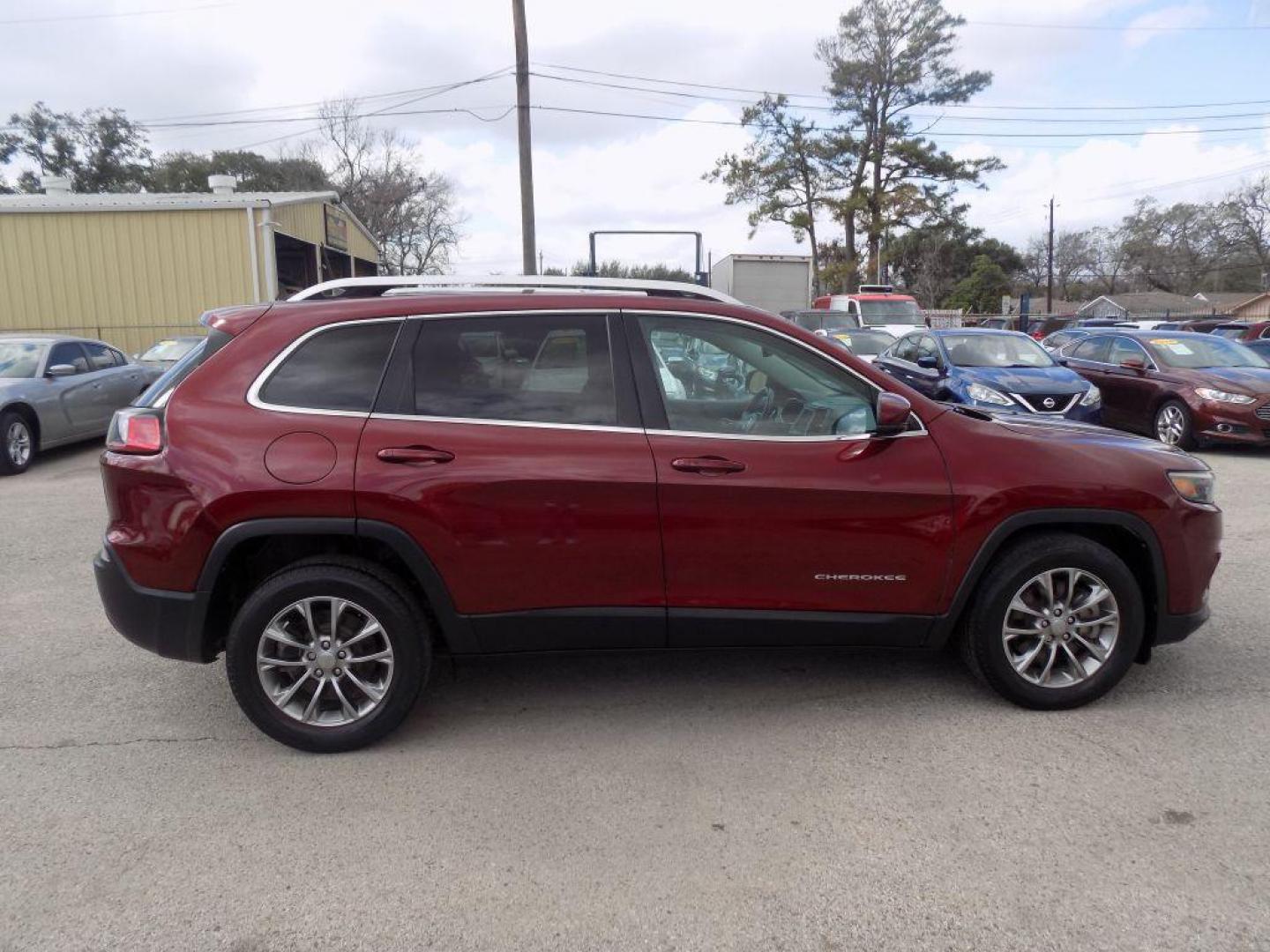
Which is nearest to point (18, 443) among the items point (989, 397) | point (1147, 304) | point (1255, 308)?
point (989, 397)

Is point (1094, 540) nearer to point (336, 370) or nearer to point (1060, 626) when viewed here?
point (1060, 626)

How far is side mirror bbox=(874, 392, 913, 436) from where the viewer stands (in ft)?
11.5

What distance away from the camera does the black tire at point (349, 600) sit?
350 centimetres

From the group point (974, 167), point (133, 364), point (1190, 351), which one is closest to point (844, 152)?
point (974, 167)

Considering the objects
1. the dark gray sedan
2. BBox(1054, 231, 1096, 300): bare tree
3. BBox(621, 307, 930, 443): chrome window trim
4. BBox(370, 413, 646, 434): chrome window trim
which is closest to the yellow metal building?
the dark gray sedan

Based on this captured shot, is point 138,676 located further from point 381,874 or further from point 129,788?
point 381,874

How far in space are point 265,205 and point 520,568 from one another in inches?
767

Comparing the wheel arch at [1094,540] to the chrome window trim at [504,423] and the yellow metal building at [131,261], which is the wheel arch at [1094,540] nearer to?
the chrome window trim at [504,423]

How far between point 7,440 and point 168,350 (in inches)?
225

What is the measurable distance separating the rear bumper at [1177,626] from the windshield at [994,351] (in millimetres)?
8031

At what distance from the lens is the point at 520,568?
355 centimetres

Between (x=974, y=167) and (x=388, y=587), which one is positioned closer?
(x=388, y=587)

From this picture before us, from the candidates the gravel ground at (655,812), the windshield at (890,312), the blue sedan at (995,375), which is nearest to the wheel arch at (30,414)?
the gravel ground at (655,812)

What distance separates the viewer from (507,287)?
13.3ft
